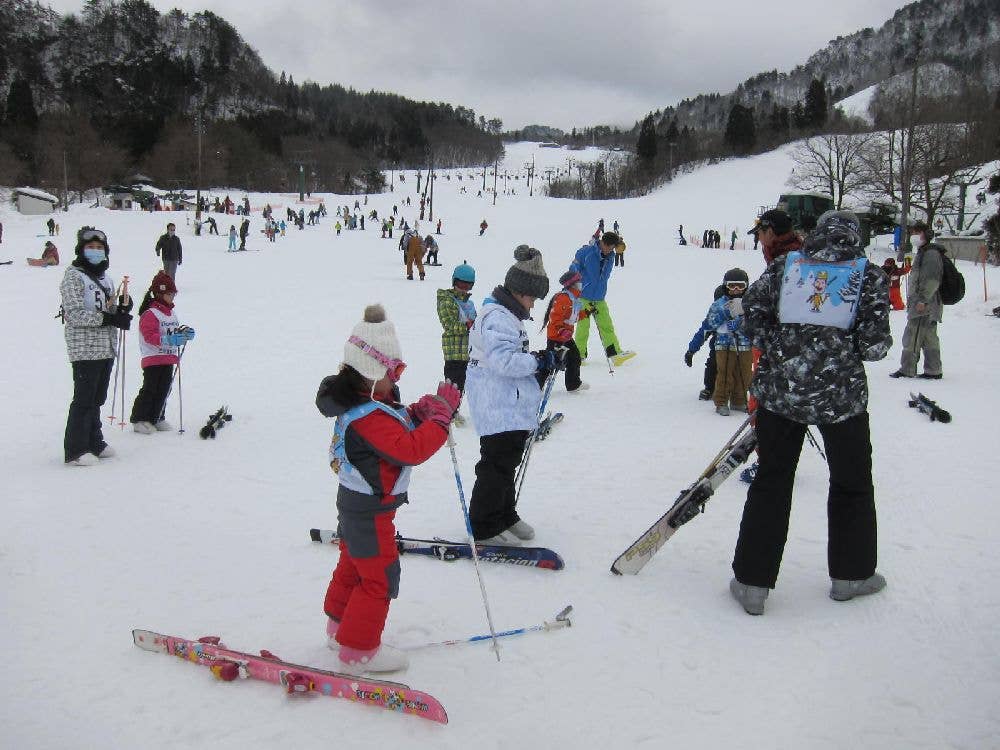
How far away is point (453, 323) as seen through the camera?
715 cm

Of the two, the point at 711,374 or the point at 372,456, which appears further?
the point at 711,374

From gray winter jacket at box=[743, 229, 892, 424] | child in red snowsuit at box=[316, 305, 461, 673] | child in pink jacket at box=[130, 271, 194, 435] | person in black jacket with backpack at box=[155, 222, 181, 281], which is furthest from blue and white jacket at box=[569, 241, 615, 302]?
person in black jacket with backpack at box=[155, 222, 181, 281]

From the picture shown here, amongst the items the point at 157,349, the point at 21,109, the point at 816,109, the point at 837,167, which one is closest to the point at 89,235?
the point at 157,349

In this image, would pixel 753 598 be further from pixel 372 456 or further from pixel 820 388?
pixel 372 456

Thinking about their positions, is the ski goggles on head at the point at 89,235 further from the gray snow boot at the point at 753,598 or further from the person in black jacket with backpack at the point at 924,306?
the person in black jacket with backpack at the point at 924,306

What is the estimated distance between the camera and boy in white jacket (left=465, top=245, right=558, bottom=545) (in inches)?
162

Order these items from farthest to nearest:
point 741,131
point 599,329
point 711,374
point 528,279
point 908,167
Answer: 1. point 741,131
2. point 908,167
3. point 599,329
4. point 711,374
5. point 528,279

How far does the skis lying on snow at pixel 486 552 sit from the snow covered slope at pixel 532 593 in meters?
0.08

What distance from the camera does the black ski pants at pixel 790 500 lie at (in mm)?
3422

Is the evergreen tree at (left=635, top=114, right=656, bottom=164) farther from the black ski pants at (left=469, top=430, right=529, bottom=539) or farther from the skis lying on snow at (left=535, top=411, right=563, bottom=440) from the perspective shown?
the black ski pants at (left=469, top=430, right=529, bottom=539)

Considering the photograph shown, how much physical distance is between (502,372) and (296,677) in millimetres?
1928

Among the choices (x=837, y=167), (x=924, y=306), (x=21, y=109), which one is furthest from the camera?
(x=21, y=109)

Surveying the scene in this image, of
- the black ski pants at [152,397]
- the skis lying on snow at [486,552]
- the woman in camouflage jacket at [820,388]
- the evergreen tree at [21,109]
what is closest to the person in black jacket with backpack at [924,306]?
the woman in camouflage jacket at [820,388]

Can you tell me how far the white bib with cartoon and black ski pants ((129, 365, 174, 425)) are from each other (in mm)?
5852
